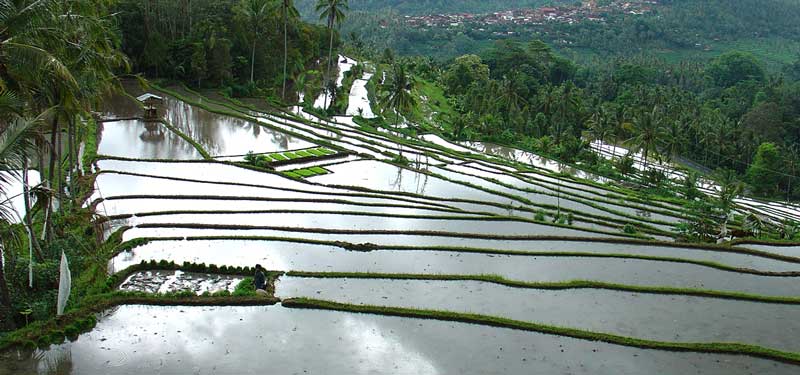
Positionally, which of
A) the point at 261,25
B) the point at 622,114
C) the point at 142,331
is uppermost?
the point at 261,25

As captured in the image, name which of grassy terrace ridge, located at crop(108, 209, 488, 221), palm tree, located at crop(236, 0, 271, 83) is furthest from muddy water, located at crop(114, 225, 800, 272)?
palm tree, located at crop(236, 0, 271, 83)

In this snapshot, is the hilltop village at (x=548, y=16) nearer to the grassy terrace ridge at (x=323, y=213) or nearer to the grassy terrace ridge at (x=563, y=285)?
the grassy terrace ridge at (x=323, y=213)

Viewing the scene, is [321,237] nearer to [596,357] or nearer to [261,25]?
[596,357]

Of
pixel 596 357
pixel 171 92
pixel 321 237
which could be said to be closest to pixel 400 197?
pixel 321 237

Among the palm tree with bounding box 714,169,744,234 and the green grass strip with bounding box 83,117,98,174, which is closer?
the green grass strip with bounding box 83,117,98,174

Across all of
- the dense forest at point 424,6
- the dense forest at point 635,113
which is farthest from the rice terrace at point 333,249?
the dense forest at point 424,6

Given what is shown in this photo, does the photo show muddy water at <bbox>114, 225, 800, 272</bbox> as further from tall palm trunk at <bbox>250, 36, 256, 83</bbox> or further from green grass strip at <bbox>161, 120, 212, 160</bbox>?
tall palm trunk at <bbox>250, 36, 256, 83</bbox>
